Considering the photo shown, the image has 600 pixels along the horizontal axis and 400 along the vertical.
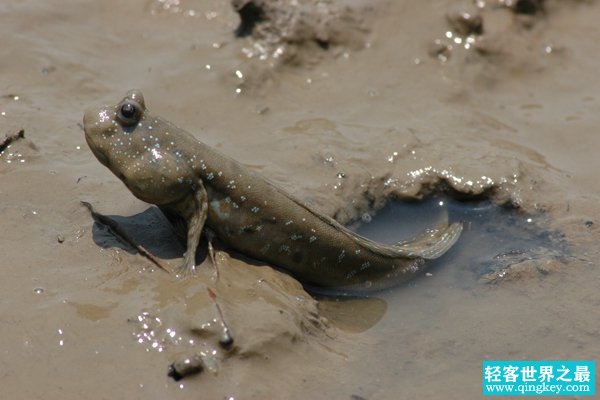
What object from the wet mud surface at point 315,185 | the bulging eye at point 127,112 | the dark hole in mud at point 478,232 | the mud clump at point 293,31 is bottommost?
the dark hole in mud at point 478,232

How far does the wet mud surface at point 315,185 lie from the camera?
3.97 m

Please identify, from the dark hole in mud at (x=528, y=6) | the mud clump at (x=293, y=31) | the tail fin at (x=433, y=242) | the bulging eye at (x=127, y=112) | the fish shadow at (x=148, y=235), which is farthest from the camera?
the dark hole in mud at (x=528, y=6)

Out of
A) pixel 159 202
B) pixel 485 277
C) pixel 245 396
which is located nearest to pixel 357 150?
pixel 485 277

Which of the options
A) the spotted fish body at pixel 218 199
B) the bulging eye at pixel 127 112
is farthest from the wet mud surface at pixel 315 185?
the bulging eye at pixel 127 112

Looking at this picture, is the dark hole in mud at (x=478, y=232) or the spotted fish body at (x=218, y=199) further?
the dark hole in mud at (x=478, y=232)

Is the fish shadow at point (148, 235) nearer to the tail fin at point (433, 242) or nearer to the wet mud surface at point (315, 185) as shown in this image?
the wet mud surface at point (315, 185)

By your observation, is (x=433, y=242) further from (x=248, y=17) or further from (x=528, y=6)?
(x=528, y=6)

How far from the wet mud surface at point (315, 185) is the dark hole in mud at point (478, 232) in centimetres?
2

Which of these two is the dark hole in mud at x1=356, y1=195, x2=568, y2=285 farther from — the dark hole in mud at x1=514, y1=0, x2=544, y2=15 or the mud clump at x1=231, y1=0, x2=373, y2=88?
the dark hole in mud at x1=514, y1=0, x2=544, y2=15

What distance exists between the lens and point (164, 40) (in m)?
7.03

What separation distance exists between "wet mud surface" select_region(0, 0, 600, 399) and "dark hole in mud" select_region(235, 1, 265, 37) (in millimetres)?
38

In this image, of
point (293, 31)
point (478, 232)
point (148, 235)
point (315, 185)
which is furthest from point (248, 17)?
point (148, 235)

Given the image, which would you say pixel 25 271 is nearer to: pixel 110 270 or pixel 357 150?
pixel 110 270

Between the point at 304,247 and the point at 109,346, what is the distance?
131 centimetres
